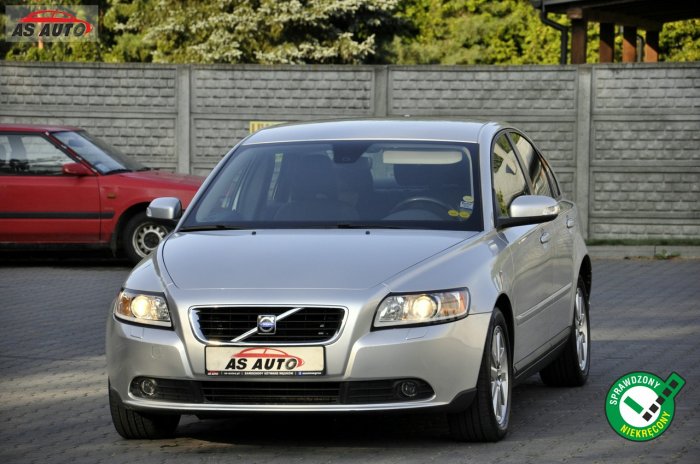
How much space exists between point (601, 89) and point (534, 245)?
1219cm

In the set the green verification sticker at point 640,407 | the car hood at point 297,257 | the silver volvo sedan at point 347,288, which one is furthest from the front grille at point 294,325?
the green verification sticker at point 640,407

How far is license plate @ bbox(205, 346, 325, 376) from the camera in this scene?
6.59 meters

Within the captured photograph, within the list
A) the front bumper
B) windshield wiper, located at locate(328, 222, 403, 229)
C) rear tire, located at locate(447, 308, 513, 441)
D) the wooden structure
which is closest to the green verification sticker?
rear tire, located at locate(447, 308, 513, 441)

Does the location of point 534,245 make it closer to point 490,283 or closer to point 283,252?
point 490,283

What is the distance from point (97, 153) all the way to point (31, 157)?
0.76 metres

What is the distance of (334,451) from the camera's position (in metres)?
7.02

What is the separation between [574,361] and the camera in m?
8.98

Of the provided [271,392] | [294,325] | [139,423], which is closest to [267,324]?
[294,325]

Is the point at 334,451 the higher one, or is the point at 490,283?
the point at 490,283

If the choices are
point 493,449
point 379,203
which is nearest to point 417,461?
Answer: point 493,449

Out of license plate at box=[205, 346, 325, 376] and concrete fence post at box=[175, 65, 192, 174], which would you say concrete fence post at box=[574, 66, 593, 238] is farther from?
license plate at box=[205, 346, 325, 376]

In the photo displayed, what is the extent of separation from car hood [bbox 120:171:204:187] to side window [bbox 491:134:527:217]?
862 centimetres

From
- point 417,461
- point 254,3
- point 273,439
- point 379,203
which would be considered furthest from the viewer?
point 254,3

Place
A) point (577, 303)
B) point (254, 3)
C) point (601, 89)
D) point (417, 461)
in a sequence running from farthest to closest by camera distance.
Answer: point (254, 3) < point (601, 89) < point (577, 303) < point (417, 461)
